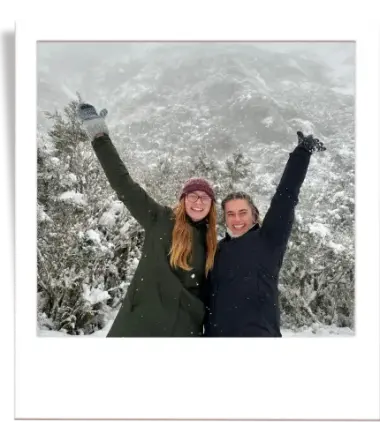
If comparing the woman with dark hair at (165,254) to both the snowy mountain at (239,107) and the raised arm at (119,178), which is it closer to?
the raised arm at (119,178)

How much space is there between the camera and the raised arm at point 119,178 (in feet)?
13.4

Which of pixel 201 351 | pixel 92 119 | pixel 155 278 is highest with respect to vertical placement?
pixel 92 119

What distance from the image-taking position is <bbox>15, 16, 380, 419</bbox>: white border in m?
4.09

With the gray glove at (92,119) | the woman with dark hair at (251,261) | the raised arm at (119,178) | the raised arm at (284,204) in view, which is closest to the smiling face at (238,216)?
the woman with dark hair at (251,261)

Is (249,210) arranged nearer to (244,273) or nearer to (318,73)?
(244,273)

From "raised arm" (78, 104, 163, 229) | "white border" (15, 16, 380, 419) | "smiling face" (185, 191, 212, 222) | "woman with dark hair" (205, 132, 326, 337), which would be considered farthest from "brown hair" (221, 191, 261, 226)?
"white border" (15, 16, 380, 419)

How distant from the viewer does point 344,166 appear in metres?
4.14

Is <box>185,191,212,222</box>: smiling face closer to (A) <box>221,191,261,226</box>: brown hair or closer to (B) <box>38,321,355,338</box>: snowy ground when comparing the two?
(A) <box>221,191,261,226</box>: brown hair

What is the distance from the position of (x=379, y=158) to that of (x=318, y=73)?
26.5 inches

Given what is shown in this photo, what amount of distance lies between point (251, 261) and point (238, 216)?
11.6 inches

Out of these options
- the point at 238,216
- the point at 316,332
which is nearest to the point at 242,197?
the point at 238,216

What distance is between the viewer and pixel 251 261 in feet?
13.3

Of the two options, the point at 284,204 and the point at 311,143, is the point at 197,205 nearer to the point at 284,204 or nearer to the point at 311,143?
the point at 284,204
